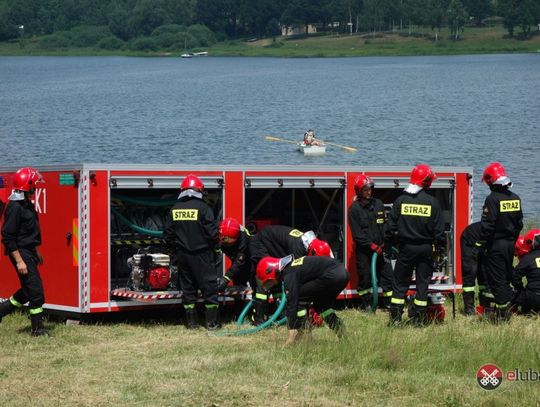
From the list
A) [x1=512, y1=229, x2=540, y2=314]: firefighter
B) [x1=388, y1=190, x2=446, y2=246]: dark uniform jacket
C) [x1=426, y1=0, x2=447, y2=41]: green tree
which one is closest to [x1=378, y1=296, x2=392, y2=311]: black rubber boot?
[x1=388, y1=190, x2=446, y2=246]: dark uniform jacket

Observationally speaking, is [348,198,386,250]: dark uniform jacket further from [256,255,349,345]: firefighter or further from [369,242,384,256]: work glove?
[256,255,349,345]: firefighter

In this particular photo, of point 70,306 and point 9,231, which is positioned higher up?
point 9,231

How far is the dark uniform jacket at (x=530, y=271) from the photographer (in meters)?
12.6

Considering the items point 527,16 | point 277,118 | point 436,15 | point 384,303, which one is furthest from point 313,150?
point 436,15

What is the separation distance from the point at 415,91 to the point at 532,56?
223 feet

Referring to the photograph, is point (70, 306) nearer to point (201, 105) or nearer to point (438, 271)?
point (438, 271)

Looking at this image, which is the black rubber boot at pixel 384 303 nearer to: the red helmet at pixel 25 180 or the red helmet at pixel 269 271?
the red helmet at pixel 269 271

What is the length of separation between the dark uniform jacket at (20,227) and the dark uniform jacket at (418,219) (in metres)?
3.97

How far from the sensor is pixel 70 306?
12.2m

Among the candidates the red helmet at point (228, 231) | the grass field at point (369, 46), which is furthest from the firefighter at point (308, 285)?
the grass field at point (369, 46)

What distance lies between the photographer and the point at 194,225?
11.9 meters

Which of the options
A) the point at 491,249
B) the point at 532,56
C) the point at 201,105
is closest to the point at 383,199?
the point at 491,249

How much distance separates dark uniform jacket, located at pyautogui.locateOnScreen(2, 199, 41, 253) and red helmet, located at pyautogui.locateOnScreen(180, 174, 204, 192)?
1657 mm

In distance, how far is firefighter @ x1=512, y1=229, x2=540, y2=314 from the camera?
41.5 ft
